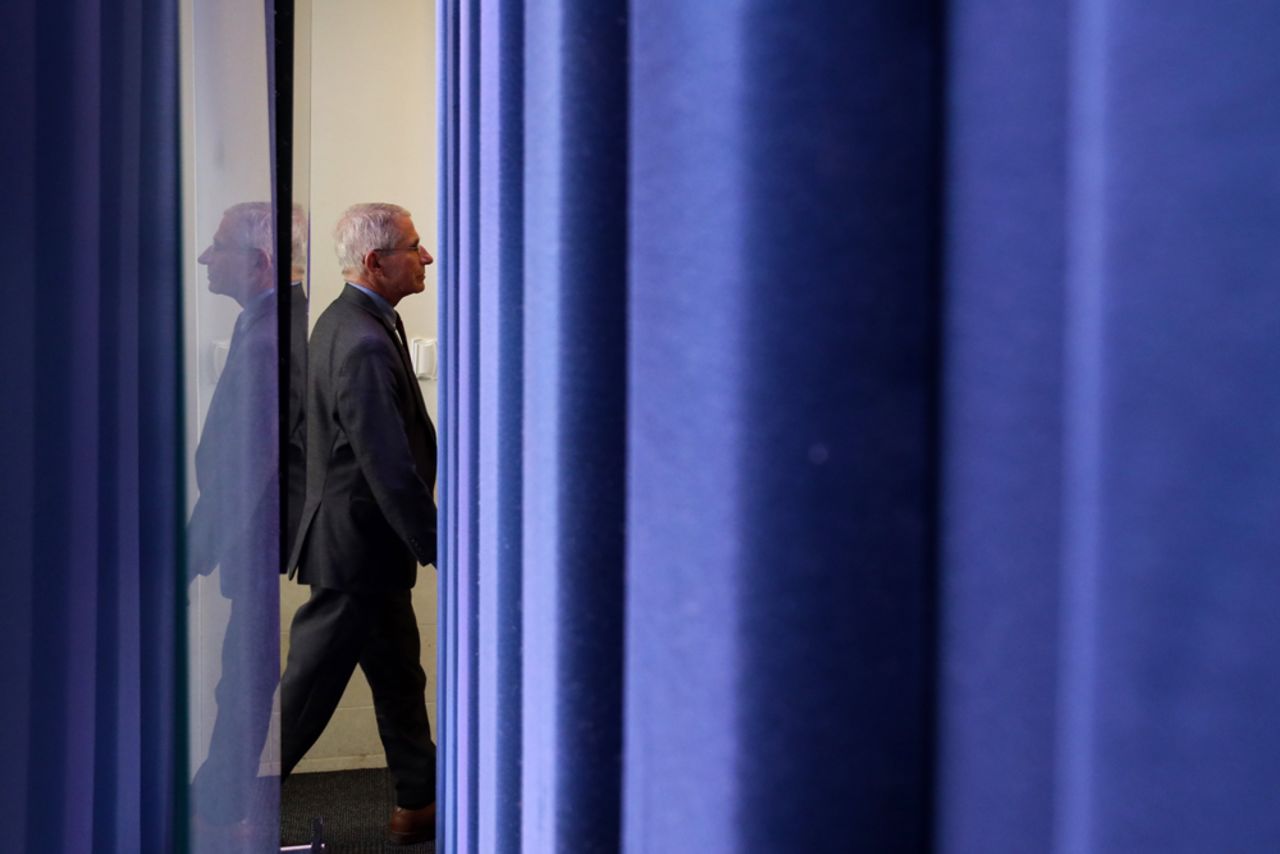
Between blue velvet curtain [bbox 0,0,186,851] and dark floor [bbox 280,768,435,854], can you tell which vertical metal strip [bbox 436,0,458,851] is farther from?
dark floor [bbox 280,768,435,854]

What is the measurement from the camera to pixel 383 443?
7.25 feet

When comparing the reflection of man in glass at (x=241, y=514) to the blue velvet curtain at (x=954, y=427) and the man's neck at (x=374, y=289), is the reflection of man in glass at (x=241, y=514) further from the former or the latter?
the man's neck at (x=374, y=289)

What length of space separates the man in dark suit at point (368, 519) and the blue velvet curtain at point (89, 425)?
3.87 feet

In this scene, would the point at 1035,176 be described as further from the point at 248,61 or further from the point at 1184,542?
the point at 248,61

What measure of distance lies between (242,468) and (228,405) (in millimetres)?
75

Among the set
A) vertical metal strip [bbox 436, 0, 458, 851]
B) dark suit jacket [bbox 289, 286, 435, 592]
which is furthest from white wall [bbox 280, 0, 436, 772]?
vertical metal strip [bbox 436, 0, 458, 851]

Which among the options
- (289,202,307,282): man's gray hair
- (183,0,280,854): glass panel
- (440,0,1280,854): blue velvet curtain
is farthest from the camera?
(289,202,307,282): man's gray hair

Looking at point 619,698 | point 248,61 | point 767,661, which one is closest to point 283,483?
point 248,61

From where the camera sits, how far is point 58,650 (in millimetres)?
786

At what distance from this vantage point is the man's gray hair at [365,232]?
7.94ft

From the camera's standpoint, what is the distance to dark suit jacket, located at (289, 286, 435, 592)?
7.23ft

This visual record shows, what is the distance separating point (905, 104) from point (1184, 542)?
11cm

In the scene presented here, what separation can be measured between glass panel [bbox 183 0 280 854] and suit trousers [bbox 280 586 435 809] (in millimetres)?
1141

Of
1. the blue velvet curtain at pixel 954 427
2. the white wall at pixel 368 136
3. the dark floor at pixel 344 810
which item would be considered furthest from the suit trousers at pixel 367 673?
the blue velvet curtain at pixel 954 427
